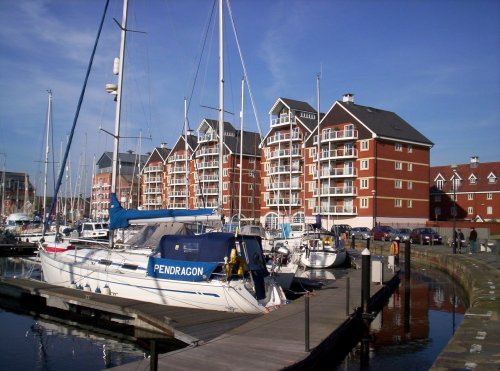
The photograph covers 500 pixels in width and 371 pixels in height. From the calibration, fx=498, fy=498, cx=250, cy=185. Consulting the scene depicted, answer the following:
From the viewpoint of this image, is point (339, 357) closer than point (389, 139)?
Yes

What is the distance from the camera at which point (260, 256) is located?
59.8 feet

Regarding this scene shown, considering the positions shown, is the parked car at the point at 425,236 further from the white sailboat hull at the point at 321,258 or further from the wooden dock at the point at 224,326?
the wooden dock at the point at 224,326

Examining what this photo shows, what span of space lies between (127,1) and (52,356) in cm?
1499

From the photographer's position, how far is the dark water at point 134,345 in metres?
13.8

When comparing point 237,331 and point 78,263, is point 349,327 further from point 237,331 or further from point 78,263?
point 78,263

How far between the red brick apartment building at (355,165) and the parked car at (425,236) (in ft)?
45.2

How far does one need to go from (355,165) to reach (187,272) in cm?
5624

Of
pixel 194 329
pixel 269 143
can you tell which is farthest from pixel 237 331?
pixel 269 143

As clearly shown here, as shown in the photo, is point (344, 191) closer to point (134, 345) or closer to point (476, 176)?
point (476, 176)

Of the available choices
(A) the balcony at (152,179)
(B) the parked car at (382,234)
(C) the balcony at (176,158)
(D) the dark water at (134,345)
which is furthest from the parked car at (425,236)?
(A) the balcony at (152,179)

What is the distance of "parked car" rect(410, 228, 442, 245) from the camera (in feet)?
168

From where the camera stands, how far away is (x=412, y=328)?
18.2m

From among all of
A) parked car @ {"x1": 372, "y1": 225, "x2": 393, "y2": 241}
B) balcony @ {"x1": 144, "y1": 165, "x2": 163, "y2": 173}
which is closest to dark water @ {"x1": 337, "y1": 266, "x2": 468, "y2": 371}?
parked car @ {"x1": 372, "y1": 225, "x2": 393, "y2": 241}

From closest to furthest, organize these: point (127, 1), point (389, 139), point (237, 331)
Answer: point (237, 331)
point (127, 1)
point (389, 139)
